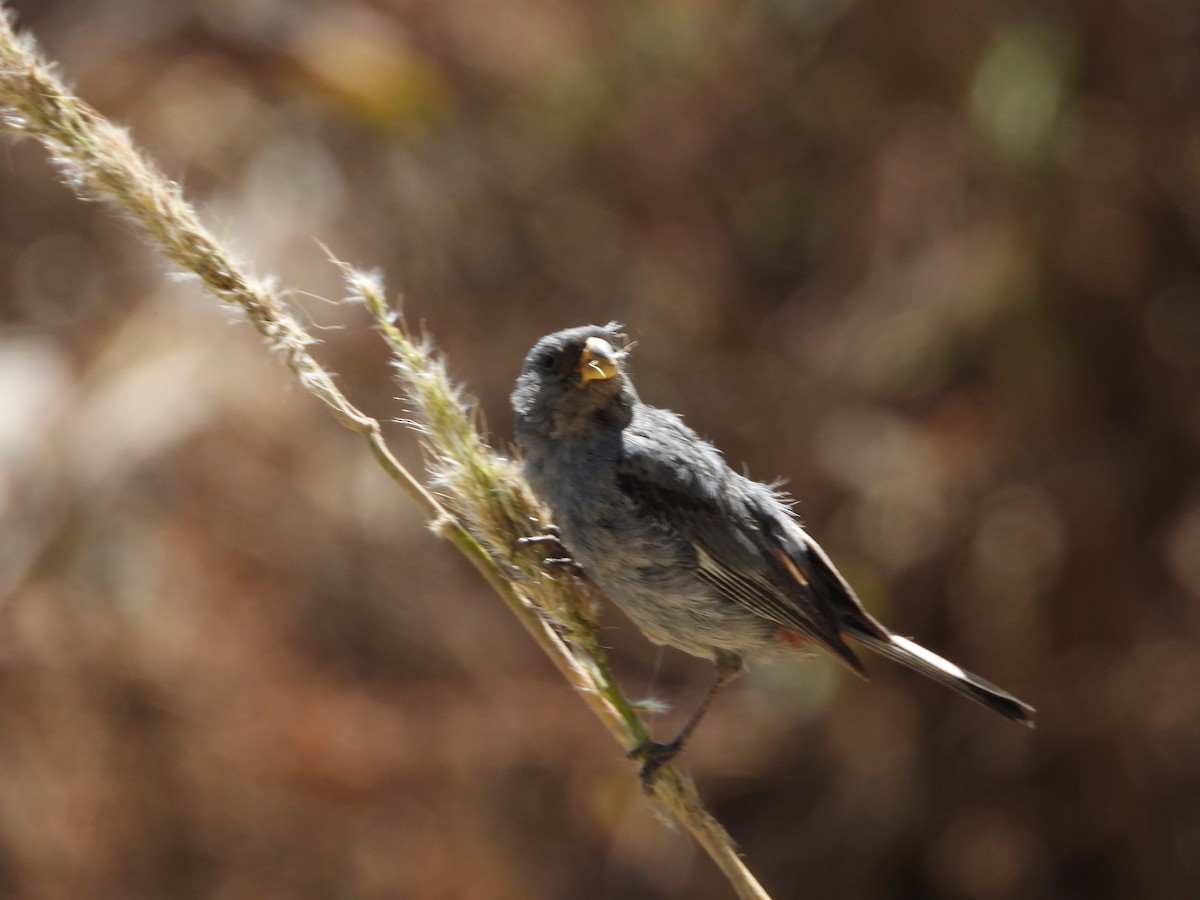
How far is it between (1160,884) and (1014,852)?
52 centimetres

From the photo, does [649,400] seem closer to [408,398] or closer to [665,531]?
[665,531]

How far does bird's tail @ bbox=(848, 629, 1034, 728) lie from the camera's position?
230 cm

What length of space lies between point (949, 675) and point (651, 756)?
0.71 m

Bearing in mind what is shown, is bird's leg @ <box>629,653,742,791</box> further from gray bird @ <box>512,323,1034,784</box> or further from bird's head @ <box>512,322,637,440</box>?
bird's head @ <box>512,322,637,440</box>

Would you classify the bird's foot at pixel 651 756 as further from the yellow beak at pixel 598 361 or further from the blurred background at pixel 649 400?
the blurred background at pixel 649 400

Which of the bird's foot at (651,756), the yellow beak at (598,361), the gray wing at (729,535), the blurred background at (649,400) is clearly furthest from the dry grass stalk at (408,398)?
the blurred background at (649,400)

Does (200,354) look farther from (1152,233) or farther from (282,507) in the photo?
(1152,233)

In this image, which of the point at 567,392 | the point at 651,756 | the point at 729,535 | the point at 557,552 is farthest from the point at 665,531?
the point at 651,756

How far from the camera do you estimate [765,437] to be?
4582 millimetres

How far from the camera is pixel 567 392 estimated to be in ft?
7.95

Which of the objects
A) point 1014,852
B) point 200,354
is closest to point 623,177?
point 200,354

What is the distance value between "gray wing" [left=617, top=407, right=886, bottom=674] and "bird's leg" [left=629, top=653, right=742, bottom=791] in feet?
0.69

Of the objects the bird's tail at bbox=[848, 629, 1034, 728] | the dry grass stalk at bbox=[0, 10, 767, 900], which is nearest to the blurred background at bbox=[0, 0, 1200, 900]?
the bird's tail at bbox=[848, 629, 1034, 728]

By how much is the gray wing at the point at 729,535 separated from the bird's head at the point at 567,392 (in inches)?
3.2
